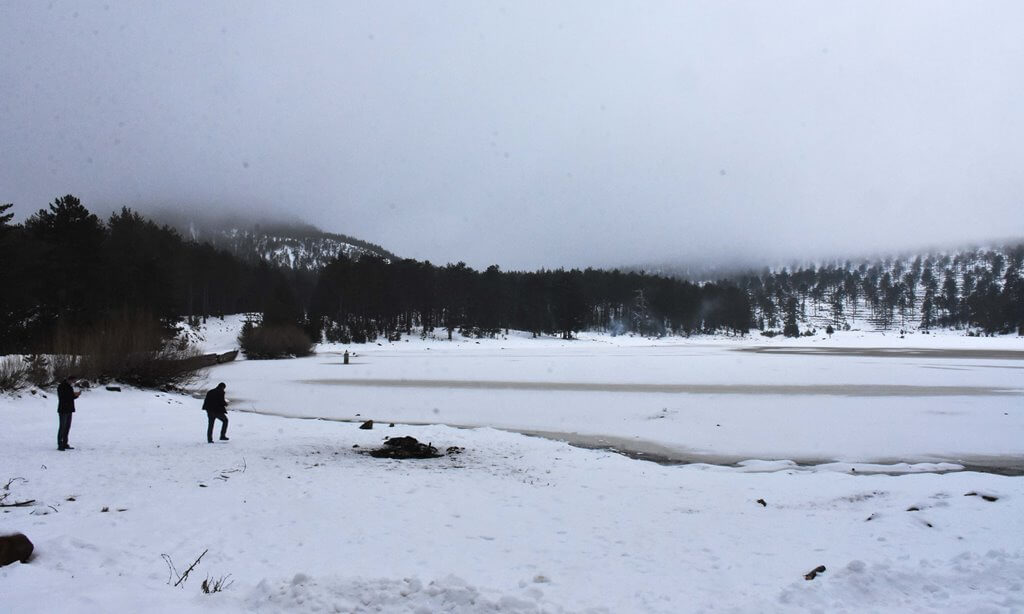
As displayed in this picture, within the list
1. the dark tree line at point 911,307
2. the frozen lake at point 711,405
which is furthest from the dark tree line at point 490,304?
the frozen lake at point 711,405

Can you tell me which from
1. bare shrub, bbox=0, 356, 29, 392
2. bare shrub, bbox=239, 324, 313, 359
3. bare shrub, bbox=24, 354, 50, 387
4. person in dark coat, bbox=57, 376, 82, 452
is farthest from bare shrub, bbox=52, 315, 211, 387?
bare shrub, bbox=239, 324, 313, 359

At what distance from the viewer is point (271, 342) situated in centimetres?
5194

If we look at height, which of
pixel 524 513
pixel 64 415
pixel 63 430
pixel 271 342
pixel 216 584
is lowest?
pixel 524 513

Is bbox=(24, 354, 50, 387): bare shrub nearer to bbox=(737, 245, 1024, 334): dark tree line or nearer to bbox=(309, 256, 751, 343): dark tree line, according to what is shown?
bbox=(309, 256, 751, 343): dark tree line

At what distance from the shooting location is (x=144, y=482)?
9820 millimetres

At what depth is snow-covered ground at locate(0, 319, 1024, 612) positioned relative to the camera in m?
5.64

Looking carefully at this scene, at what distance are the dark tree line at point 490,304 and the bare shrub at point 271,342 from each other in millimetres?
10515

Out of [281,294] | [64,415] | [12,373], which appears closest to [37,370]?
[12,373]

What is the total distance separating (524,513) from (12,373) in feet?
64.9

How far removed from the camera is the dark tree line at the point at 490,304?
81938mm

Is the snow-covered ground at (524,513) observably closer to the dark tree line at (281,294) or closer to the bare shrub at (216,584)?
the bare shrub at (216,584)

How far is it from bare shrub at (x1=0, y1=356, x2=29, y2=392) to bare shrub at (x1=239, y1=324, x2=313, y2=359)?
31.7 metres

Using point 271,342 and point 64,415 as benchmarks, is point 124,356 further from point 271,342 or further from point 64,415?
point 271,342

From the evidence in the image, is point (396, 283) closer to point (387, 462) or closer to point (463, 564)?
point (387, 462)
